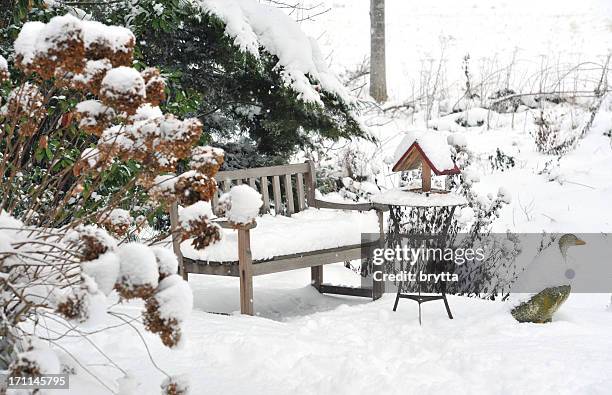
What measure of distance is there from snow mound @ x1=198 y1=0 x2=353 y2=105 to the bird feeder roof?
4.33 ft

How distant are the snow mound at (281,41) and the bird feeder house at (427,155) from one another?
1321mm

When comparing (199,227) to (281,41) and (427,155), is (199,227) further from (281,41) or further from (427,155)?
(281,41)

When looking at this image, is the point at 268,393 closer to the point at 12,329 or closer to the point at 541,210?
the point at 12,329

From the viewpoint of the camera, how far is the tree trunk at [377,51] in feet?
38.5

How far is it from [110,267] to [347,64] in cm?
1215

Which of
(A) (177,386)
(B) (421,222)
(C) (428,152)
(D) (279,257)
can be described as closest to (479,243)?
(B) (421,222)

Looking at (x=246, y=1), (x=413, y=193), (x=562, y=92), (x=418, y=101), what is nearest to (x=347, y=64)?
Result: (x=418, y=101)

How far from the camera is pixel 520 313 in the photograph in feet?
13.9

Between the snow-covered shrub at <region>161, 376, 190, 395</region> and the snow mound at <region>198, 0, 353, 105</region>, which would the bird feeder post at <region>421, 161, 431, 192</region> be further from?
the snow-covered shrub at <region>161, 376, 190, 395</region>

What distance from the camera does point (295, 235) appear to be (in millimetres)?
4688

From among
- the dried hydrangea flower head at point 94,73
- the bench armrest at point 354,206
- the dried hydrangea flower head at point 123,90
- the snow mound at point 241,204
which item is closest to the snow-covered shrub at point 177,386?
the snow mound at point 241,204

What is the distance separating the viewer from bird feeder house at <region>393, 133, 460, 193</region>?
443 centimetres

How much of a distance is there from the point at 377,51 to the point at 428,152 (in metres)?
7.71

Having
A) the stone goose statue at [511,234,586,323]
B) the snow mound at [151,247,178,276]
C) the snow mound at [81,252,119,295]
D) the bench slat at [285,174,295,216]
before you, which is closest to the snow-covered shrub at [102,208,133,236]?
the snow mound at [151,247,178,276]
